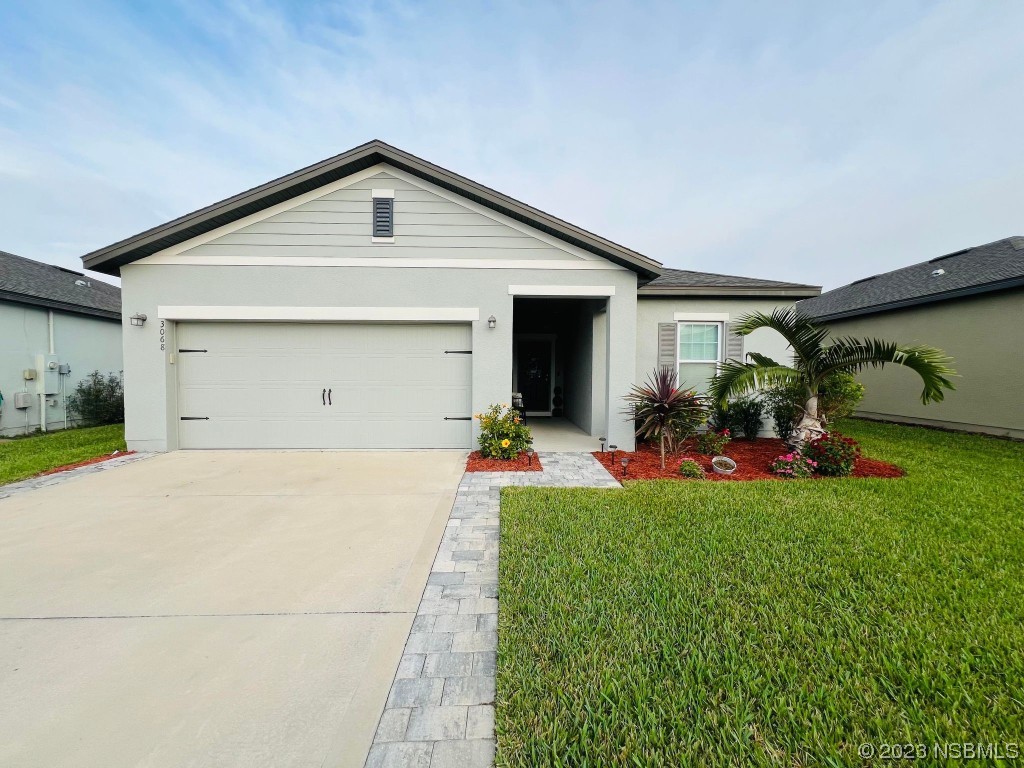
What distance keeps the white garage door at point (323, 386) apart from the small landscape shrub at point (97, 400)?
563 centimetres

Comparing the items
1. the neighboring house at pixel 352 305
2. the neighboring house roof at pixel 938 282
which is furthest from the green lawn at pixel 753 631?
the neighboring house roof at pixel 938 282

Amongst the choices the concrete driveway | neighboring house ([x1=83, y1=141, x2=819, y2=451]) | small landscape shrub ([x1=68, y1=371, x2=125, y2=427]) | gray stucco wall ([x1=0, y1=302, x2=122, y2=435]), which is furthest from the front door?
gray stucco wall ([x1=0, y1=302, x2=122, y2=435])

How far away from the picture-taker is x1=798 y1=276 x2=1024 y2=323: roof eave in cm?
854

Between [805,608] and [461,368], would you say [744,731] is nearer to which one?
[805,608]

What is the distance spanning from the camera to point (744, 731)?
1694mm

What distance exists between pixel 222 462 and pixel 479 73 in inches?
494

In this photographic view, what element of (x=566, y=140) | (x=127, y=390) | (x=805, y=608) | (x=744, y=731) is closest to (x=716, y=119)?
(x=566, y=140)

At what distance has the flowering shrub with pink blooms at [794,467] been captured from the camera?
223 inches

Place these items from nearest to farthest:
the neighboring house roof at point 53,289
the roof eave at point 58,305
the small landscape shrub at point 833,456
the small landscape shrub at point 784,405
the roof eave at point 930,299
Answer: the small landscape shrub at point 833,456
the small landscape shrub at point 784,405
the roof eave at point 930,299
the roof eave at point 58,305
the neighboring house roof at point 53,289

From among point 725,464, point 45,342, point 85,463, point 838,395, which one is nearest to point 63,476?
point 85,463

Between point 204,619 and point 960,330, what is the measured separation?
1516 centimetres

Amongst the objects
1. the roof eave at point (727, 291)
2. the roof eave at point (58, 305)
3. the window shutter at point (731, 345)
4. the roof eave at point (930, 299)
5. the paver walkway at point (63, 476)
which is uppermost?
the roof eave at point (930, 299)

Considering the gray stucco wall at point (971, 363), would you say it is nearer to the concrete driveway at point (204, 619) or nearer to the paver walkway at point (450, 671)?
the paver walkway at point (450, 671)

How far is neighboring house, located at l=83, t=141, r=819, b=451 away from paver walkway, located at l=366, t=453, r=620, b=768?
4.01m
